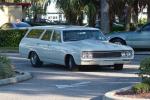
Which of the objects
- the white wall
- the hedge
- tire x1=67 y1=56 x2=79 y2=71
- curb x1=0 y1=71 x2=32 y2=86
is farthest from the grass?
curb x1=0 y1=71 x2=32 y2=86

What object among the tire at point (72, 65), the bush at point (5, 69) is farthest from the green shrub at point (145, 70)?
the tire at point (72, 65)

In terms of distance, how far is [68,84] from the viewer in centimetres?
1454

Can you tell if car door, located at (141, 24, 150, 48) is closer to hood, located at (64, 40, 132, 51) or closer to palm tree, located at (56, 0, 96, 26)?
palm tree, located at (56, 0, 96, 26)

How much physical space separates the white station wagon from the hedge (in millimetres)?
11541

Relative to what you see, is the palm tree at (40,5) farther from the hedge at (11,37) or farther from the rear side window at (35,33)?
the rear side window at (35,33)

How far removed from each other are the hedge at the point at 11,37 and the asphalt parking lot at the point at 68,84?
1286 cm

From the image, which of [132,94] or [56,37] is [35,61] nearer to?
[56,37]

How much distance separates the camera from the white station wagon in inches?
675

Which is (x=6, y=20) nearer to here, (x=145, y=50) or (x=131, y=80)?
(x=145, y=50)

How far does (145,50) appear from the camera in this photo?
28266mm

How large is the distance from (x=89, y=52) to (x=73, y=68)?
1.00 m

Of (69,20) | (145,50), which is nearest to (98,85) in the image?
(145,50)

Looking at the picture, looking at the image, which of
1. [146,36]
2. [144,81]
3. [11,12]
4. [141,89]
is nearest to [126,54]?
[144,81]

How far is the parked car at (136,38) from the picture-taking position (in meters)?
26.8
